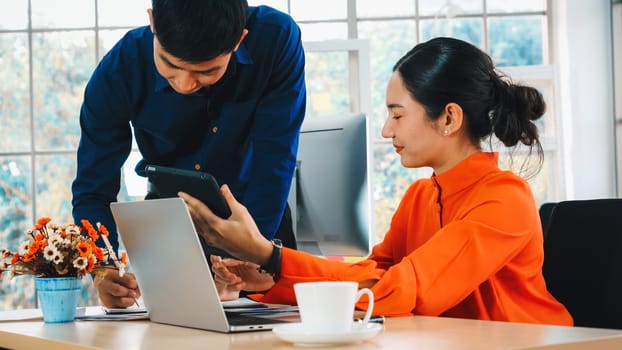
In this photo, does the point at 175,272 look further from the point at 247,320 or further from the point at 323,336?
the point at 323,336

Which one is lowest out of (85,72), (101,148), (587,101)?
(101,148)

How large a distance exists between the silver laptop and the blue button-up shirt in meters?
0.58

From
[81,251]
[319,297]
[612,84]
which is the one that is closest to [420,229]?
[81,251]

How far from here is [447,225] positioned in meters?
1.51

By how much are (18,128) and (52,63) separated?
436mm

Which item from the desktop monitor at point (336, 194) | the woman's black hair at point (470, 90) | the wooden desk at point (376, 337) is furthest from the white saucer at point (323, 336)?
the desktop monitor at point (336, 194)

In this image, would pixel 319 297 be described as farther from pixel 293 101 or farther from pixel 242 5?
pixel 293 101

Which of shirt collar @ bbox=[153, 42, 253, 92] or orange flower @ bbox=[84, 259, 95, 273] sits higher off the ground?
shirt collar @ bbox=[153, 42, 253, 92]

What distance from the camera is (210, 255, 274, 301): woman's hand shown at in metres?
1.55

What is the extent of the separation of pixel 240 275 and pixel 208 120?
0.61 m

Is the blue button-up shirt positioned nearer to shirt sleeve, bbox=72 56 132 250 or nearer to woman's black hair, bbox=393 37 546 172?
shirt sleeve, bbox=72 56 132 250

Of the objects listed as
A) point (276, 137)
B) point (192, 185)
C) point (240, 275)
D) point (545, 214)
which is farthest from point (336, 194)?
point (192, 185)

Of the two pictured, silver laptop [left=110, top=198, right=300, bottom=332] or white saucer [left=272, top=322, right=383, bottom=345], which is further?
silver laptop [left=110, top=198, right=300, bottom=332]

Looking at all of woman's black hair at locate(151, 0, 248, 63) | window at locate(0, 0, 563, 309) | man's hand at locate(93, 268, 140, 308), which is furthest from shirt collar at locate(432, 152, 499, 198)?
window at locate(0, 0, 563, 309)
